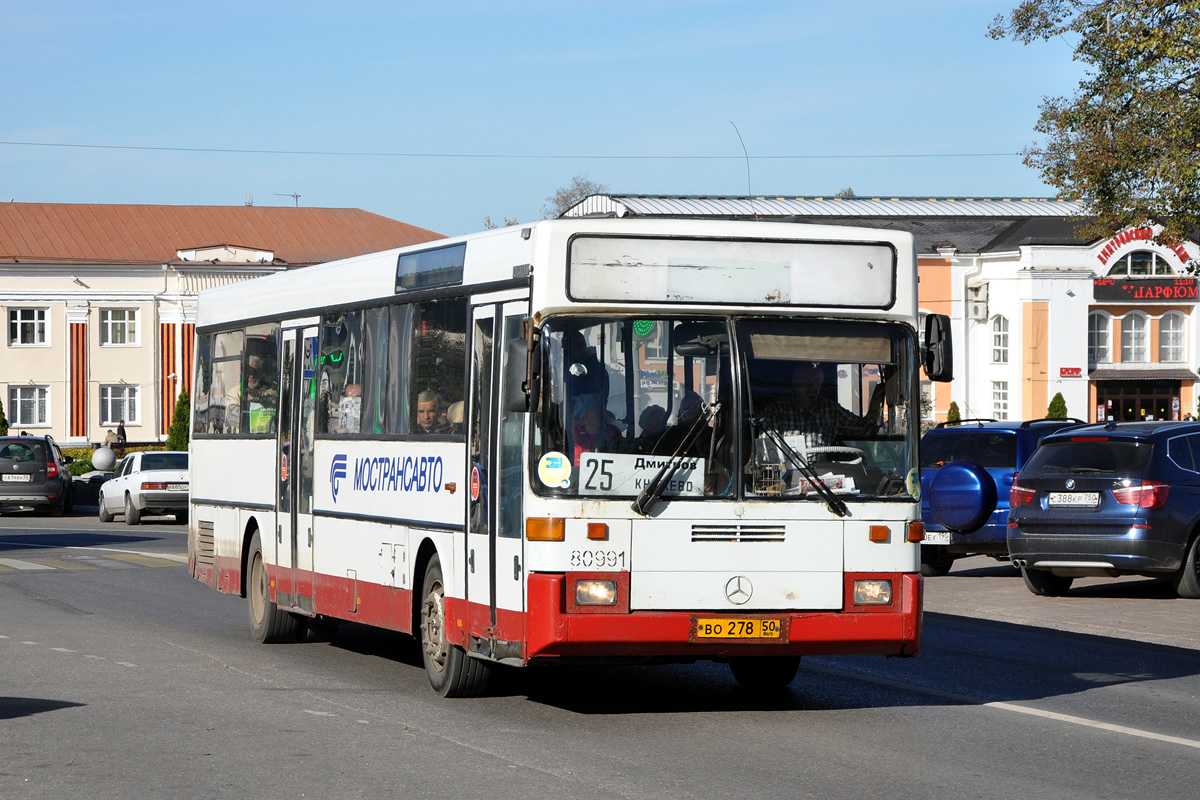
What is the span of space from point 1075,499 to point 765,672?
751 cm

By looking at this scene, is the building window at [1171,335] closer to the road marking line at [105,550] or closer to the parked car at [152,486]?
the parked car at [152,486]

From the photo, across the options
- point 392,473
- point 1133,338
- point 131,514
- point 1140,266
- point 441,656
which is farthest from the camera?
point 1133,338

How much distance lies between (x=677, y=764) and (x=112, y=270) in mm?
75937

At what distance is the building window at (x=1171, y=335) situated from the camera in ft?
239

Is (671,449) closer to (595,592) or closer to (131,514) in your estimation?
(595,592)

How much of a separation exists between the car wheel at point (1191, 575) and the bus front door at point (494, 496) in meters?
9.83

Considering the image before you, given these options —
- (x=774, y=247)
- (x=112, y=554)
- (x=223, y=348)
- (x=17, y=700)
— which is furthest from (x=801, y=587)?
(x=112, y=554)

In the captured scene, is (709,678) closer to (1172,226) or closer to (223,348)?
(223,348)

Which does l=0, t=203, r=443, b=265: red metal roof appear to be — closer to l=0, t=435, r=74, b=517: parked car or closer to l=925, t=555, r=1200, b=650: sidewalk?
l=0, t=435, r=74, b=517: parked car

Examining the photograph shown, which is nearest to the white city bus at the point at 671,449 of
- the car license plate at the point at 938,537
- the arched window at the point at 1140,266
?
the car license plate at the point at 938,537

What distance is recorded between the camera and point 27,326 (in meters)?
80.5

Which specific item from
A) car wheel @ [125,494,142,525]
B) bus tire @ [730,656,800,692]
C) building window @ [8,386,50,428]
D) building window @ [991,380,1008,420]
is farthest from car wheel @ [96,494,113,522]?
building window @ [8,386,50,428]

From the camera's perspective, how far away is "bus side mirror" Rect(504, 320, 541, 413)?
9.45 meters

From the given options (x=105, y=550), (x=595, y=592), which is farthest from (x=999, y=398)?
(x=595, y=592)
